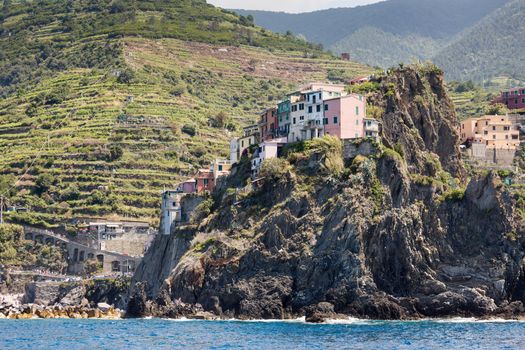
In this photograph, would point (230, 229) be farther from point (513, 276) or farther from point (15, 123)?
point (15, 123)

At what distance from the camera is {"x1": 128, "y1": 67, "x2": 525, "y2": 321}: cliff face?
109375 millimetres

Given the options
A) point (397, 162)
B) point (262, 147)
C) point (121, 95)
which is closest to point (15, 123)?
point (121, 95)

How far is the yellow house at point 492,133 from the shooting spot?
144 m

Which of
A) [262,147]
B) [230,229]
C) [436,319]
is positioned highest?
[262,147]

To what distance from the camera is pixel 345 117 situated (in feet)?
396

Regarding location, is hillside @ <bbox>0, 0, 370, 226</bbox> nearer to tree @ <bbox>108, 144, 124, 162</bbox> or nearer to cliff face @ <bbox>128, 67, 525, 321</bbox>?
tree @ <bbox>108, 144, 124, 162</bbox>

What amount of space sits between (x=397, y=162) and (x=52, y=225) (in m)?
55.8

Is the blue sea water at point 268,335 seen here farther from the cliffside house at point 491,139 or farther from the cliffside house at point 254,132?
the cliffside house at point 491,139

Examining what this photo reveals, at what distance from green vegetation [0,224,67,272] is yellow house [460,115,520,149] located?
5035cm

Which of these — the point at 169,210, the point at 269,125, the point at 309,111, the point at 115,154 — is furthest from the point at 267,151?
the point at 115,154

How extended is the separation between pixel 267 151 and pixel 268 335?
1258 inches

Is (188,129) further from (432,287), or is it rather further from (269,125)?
(432,287)

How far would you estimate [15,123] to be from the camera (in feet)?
621

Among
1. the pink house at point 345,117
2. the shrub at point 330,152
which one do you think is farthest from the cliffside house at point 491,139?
the shrub at point 330,152
